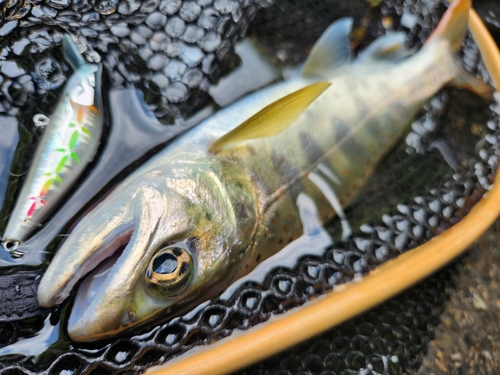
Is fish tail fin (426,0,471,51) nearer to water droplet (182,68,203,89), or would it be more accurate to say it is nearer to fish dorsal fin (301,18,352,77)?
fish dorsal fin (301,18,352,77)

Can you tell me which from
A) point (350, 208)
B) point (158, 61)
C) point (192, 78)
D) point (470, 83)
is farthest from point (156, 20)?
point (470, 83)

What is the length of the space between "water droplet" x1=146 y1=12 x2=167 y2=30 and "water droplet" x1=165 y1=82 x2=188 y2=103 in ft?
0.82

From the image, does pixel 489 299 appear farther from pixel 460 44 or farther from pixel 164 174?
pixel 164 174

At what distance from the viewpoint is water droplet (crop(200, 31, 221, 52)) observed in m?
1.75

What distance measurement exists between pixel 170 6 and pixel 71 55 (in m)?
0.46

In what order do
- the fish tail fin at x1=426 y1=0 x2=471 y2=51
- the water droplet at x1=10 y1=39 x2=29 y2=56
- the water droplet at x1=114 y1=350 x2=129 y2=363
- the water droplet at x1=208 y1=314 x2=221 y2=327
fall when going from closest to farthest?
the water droplet at x1=114 y1=350 x2=129 y2=363 < the water droplet at x1=208 y1=314 x2=221 y2=327 < the water droplet at x1=10 y1=39 x2=29 y2=56 < the fish tail fin at x1=426 y1=0 x2=471 y2=51

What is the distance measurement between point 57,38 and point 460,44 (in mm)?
1754

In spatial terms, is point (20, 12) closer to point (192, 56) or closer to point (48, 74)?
point (48, 74)

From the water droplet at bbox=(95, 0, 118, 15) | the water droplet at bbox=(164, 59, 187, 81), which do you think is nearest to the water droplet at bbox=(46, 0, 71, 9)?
the water droplet at bbox=(95, 0, 118, 15)

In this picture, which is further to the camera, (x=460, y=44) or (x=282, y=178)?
(x=460, y=44)

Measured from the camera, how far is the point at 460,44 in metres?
1.95

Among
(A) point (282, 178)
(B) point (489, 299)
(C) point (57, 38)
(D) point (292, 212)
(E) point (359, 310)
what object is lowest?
(B) point (489, 299)

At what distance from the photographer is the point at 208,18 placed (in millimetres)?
1768

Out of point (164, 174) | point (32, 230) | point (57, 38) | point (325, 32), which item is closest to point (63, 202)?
point (32, 230)
